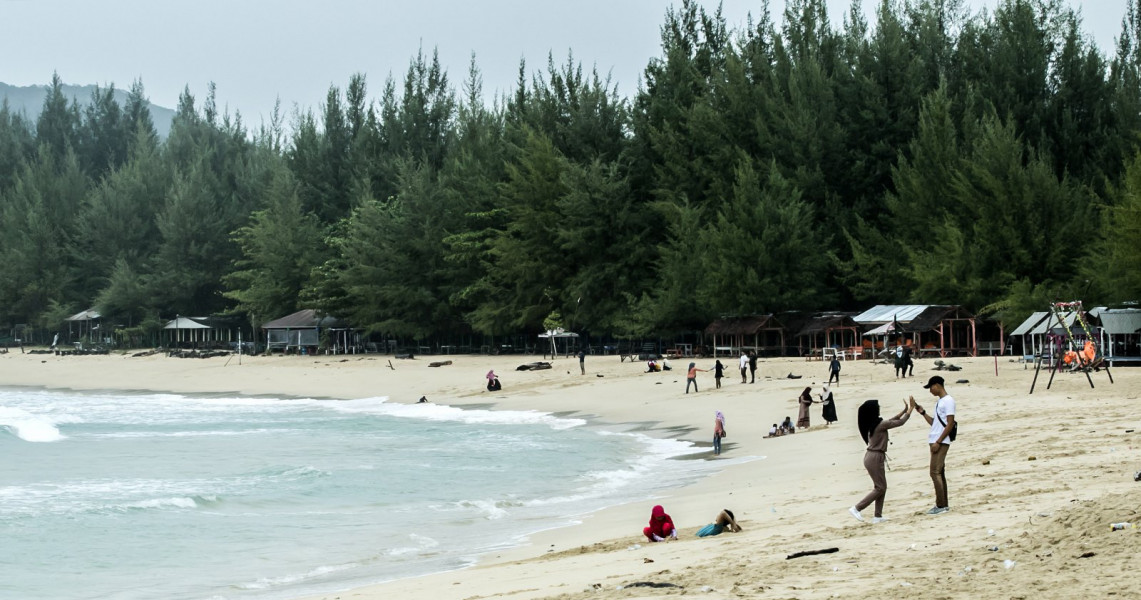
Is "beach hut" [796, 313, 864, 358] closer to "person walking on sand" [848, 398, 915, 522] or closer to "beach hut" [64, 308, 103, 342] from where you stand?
"person walking on sand" [848, 398, 915, 522]

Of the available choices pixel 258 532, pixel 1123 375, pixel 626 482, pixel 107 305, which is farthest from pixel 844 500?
pixel 107 305

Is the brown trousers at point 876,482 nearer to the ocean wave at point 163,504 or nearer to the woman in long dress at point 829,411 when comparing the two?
the ocean wave at point 163,504

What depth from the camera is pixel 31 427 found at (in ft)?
109

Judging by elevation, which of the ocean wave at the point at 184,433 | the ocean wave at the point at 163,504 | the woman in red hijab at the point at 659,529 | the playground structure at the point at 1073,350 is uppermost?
the playground structure at the point at 1073,350

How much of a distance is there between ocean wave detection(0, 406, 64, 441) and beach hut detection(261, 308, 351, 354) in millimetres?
31901

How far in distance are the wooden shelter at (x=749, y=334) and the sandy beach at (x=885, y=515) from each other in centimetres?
1868

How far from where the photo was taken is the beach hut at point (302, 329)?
71312 mm

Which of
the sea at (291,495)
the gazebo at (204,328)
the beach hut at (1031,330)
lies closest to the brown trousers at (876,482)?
the sea at (291,495)

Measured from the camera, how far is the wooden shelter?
169 ft

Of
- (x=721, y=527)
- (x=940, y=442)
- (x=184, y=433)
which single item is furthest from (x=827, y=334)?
(x=940, y=442)

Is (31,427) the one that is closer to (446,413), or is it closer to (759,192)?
(446,413)

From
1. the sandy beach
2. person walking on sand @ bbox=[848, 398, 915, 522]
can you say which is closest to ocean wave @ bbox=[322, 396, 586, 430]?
the sandy beach

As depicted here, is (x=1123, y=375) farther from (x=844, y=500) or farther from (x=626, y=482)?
(x=844, y=500)

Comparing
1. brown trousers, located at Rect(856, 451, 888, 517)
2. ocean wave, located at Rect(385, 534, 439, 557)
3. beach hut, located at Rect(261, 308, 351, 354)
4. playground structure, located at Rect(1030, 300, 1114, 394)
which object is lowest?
ocean wave, located at Rect(385, 534, 439, 557)
